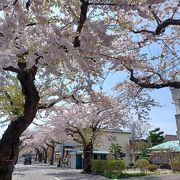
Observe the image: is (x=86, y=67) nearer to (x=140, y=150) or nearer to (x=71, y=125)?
(x=71, y=125)

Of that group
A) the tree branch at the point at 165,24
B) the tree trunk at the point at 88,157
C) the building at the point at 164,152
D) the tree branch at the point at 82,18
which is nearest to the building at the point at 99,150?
the building at the point at 164,152

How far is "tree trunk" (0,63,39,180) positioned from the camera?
927cm

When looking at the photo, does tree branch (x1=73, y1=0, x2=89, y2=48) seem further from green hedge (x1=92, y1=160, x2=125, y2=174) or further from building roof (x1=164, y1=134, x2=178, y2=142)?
building roof (x1=164, y1=134, x2=178, y2=142)

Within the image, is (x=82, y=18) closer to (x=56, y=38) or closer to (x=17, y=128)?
(x=56, y=38)

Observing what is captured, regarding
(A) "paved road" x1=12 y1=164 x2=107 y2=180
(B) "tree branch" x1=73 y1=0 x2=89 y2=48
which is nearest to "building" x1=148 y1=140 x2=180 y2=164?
(A) "paved road" x1=12 y1=164 x2=107 y2=180

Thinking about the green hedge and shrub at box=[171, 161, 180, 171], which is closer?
shrub at box=[171, 161, 180, 171]

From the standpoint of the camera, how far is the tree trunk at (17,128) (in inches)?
365

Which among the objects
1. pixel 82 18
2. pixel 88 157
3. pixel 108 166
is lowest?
pixel 108 166

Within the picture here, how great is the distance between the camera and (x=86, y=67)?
880 cm

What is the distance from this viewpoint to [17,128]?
9.82m

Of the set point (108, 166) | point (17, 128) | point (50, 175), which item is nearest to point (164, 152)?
point (108, 166)

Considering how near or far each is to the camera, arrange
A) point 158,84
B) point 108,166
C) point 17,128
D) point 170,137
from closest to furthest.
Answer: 1. point 17,128
2. point 158,84
3. point 108,166
4. point 170,137

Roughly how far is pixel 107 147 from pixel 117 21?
46.9 meters

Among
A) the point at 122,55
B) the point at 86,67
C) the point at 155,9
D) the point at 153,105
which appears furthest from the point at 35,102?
the point at 153,105
